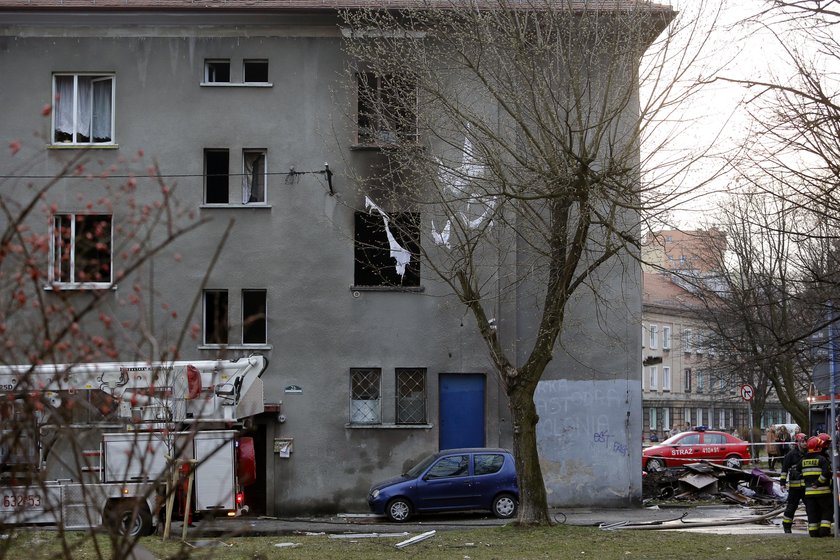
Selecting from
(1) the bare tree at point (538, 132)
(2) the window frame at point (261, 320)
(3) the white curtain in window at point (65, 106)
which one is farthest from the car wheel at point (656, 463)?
(3) the white curtain in window at point (65, 106)

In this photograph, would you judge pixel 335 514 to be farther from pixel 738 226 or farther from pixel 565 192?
pixel 738 226

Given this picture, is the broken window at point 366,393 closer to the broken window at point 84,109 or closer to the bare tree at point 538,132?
the bare tree at point 538,132

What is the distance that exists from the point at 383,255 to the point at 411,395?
3.48 meters

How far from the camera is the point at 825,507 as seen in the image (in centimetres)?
1791

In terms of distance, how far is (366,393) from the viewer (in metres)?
27.0

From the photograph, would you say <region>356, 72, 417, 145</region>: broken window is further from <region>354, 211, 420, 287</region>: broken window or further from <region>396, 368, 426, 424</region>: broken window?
<region>396, 368, 426, 424</region>: broken window

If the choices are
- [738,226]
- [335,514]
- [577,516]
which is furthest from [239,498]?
[738,226]

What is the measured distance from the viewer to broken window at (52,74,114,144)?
2695 centimetres

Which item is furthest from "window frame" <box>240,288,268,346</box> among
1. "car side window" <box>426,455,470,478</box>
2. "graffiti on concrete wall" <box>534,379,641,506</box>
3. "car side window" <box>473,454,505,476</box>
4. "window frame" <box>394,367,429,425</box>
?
"graffiti on concrete wall" <box>534,379,641,506</box>

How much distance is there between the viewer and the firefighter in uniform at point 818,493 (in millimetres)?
17812

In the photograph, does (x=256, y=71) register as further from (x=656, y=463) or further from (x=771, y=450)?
(x=771, y=450)

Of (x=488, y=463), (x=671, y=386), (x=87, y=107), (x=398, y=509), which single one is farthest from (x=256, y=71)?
(x=671, y=386)

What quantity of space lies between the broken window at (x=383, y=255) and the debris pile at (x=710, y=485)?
30.1 feet

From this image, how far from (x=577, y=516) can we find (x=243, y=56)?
13452mm
